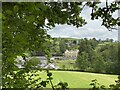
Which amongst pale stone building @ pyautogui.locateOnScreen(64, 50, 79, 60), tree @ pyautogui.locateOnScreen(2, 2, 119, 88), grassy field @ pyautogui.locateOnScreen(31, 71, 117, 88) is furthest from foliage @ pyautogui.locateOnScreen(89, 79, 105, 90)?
tree @ pyautogui.locateOnScreen(2, 2, 119, 88)

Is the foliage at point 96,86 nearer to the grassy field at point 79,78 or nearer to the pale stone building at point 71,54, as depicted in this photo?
the grassy field at point 79,78

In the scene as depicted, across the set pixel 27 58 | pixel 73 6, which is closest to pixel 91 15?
pixel 73 6

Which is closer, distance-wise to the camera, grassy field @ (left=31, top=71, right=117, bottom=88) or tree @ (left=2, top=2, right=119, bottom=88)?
tree @ (left=2, top=2, right=119, bottom=88)

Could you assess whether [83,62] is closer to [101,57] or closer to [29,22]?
[101,57]

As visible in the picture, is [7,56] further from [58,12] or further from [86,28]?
[86,28]

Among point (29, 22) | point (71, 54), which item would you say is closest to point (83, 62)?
point (71, 54)

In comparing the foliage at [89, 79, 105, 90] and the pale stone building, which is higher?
the pale stone building

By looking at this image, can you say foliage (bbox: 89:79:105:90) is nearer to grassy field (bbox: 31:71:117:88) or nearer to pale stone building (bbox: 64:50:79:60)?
grassy field (bbox: 31:71:117:88)

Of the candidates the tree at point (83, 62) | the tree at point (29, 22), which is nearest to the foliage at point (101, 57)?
the tree at point (83, 62)
